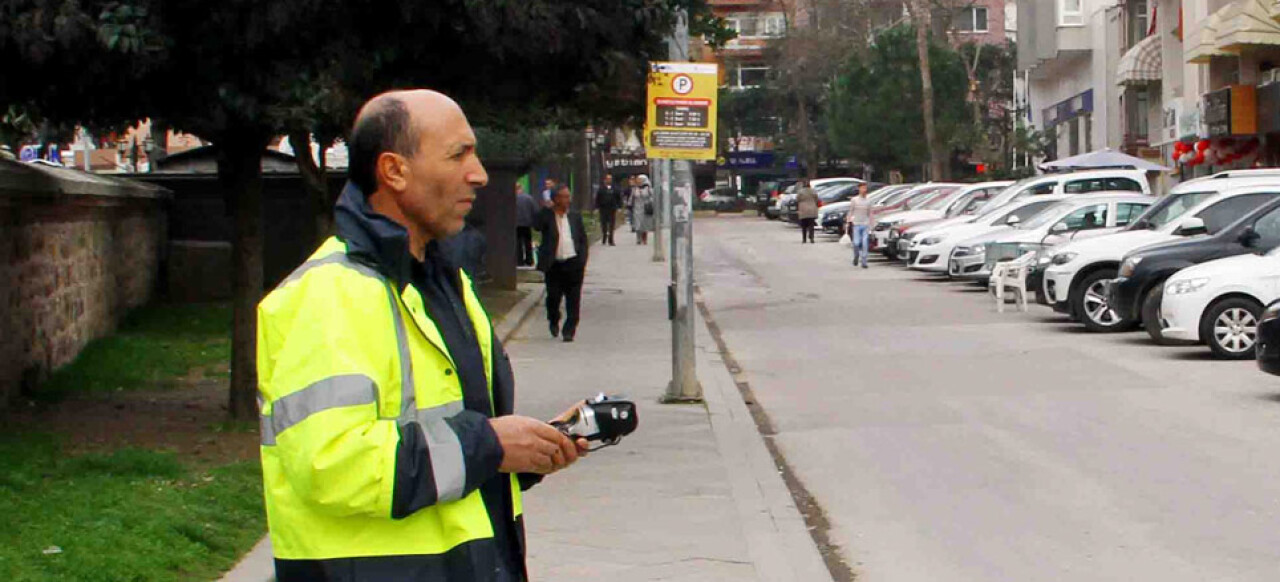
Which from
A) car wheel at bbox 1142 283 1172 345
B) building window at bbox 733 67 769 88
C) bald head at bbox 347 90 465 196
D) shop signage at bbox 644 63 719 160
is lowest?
car wheel at bbox 1142 283 1172 345

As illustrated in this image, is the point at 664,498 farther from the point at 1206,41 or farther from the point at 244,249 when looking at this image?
the point at 1206,41

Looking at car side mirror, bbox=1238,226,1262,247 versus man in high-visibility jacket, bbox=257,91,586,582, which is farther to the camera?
car side mirror, bbox=1238,226,1262,247

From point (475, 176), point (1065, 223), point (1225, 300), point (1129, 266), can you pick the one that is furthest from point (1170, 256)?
point (475, 176)

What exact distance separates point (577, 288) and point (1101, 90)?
39.4 m

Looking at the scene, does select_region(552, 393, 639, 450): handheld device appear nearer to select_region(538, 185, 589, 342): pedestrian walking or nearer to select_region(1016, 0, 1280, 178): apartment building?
select_region(538, 185, 589, 342): pedestrian walking

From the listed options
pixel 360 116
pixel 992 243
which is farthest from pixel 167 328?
pixel 360 116

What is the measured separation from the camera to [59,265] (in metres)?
14.9

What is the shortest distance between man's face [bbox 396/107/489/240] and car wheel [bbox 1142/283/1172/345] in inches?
602

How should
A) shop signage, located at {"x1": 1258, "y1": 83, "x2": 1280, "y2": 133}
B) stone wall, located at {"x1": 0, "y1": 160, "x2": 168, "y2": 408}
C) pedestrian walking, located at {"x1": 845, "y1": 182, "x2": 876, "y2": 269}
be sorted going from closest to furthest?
stone wall, located at {"x1": 0, "y1": 160, "x2": 168, "y2": 408}
pedestrian walking, located at {"x1": 845, "y1": 182, "x2": 876, "y2": 269}
shop signage, located at {"x1": 1258, "y1": 83, "x2": 1280, "y2": 133}

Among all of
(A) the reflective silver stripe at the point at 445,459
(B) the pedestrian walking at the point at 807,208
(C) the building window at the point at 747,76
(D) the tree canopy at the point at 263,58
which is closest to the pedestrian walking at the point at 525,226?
(B) the pedestrian walking at the point at 807,208

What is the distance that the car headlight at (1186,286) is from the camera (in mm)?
16328

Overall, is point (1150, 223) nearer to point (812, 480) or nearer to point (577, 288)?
point (577, 288)

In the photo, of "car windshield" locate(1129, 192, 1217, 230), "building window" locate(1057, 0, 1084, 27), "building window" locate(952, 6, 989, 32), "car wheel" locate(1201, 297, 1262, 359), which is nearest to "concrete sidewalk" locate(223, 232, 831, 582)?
"car wheel" locate(1201, 297, 1262, 359)

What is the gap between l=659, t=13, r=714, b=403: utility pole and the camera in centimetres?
1369
